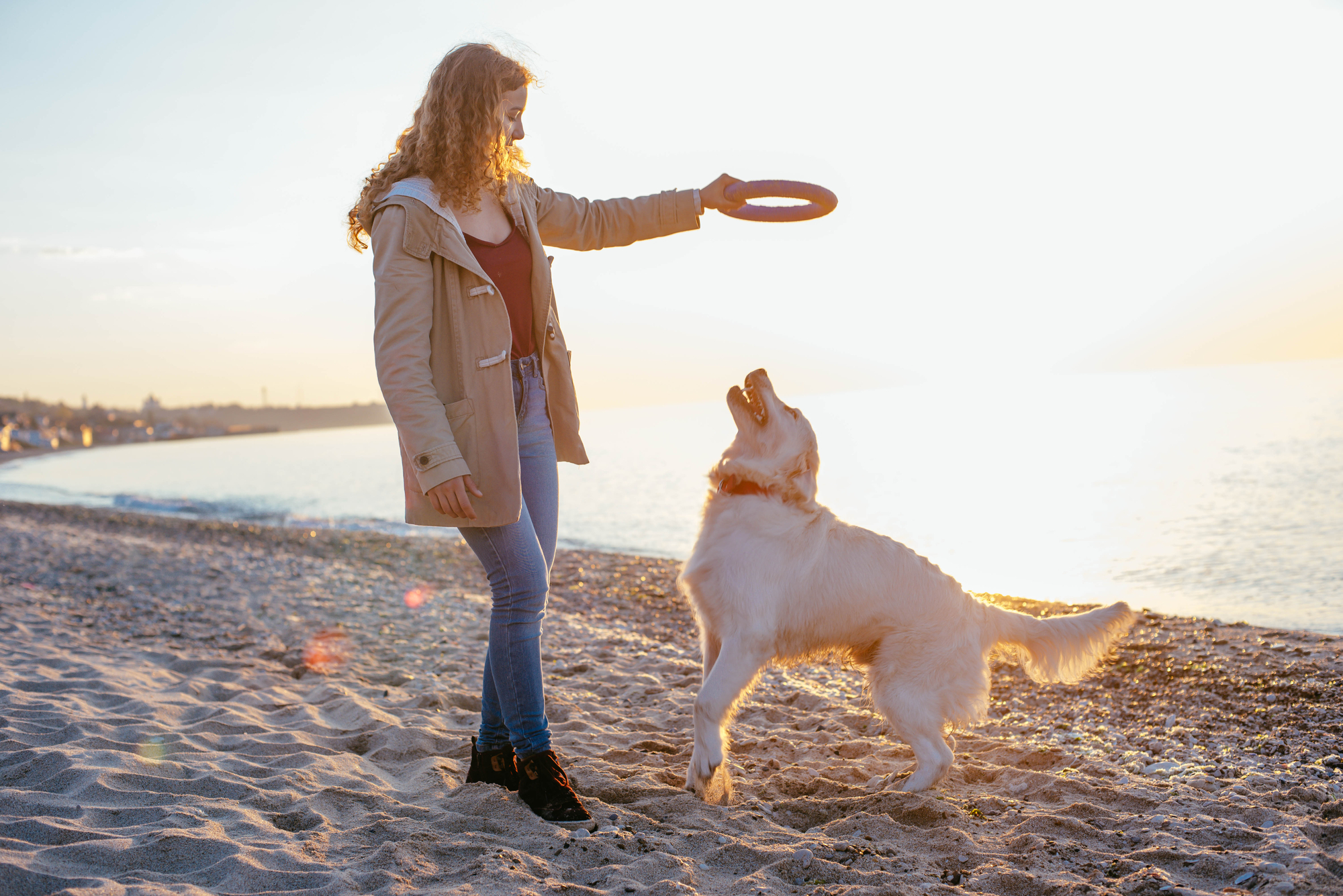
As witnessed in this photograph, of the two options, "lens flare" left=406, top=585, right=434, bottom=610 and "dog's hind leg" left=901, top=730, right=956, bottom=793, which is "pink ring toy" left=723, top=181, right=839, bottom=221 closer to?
"dog's hind leg" left=901, top=730, right=956, bottom=793

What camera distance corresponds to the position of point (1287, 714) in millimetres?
4102

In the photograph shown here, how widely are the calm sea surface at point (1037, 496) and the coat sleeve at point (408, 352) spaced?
8163 millimetres

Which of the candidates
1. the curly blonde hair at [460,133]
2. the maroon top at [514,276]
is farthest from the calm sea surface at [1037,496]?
the curly blonde hair at [460,133]

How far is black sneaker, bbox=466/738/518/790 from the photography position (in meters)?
2.98

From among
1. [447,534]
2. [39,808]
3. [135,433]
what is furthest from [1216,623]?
[135,433]

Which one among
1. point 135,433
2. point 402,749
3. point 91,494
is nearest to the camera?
point 402,749

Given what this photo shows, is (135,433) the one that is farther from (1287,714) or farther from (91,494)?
(1287,714)

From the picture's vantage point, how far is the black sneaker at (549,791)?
2684 millimetres

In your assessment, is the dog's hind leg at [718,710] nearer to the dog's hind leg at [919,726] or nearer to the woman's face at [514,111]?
the dog's hind leg at [919,726]

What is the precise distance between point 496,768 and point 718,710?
35.3 inches

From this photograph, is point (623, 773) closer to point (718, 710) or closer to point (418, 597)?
point (718, 710)

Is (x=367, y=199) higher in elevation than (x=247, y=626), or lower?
higher

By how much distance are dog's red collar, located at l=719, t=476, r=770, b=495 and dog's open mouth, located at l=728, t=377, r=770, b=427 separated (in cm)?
26

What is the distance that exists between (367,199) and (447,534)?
48.4 ft
